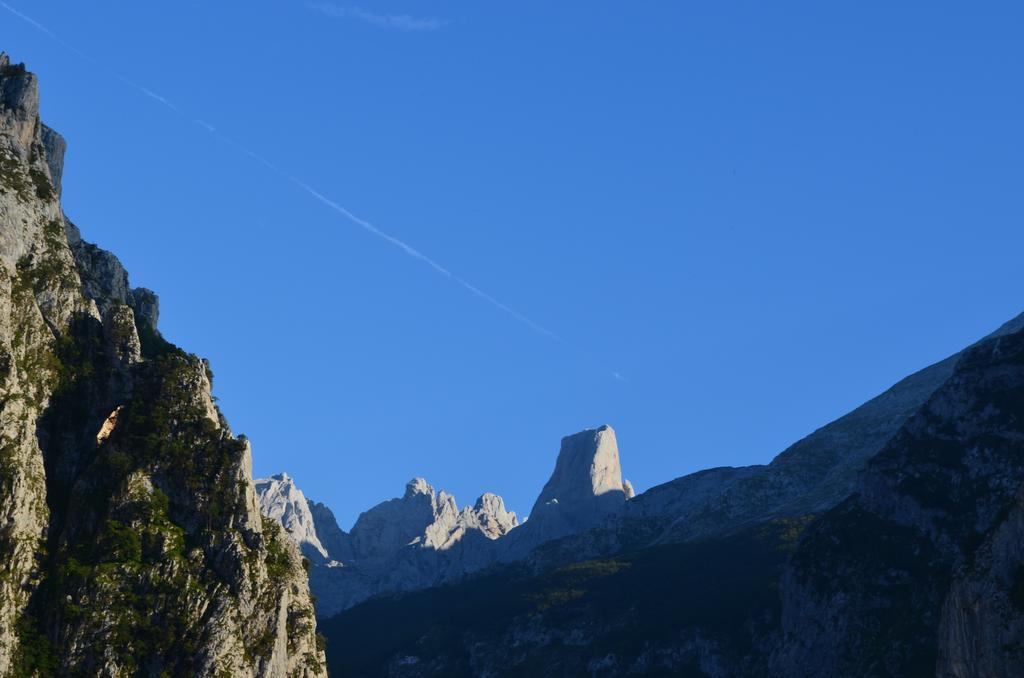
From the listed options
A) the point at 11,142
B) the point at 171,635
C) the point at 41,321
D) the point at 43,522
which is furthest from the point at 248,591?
the point at 11,142

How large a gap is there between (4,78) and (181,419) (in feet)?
169

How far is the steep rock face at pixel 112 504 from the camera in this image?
13388cm

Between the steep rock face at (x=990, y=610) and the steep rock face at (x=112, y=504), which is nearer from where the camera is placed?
the steep rock face at (x=112, y=504)

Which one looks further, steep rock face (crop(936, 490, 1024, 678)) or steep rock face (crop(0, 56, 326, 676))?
steep rock face (crop(936, 490, 1024, 678))

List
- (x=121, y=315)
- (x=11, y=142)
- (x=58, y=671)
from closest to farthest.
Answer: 1. (x=58, y=671)
2. (x=121, y=315)
3. (x=11, y=142)

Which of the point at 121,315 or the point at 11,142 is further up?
the point at 11,142

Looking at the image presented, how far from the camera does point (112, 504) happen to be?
14312cm

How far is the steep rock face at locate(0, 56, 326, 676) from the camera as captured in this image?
439 ft

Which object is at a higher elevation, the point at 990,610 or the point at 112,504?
the point at 112,504

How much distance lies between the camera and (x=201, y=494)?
491ft

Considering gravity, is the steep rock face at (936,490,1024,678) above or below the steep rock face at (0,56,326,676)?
below

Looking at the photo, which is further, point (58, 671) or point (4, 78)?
point (4, 78)

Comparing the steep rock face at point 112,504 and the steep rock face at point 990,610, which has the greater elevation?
the steep rock face at point 112,504

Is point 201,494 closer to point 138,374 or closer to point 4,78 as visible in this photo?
point 138,374
